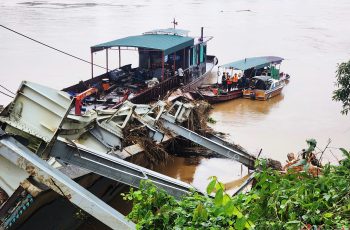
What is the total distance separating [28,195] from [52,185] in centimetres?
93

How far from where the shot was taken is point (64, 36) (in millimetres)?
39500

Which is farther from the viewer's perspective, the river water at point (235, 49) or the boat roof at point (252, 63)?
the boat roof at point (252, 63)

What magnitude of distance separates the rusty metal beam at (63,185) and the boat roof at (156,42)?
1264 cm

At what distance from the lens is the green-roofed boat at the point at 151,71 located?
1722 cm

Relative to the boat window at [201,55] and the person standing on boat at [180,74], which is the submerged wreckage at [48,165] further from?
the boat window at [201,55]

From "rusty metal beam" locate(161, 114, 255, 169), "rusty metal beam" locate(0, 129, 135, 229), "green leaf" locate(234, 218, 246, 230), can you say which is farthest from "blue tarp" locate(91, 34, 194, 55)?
"green leaf" locate(234, 218, 246, 230)

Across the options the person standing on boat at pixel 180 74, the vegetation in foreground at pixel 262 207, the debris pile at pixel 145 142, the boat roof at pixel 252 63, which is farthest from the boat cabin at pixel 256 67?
the vegetation in foreground at pixel 262 207

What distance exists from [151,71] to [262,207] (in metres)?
16.1

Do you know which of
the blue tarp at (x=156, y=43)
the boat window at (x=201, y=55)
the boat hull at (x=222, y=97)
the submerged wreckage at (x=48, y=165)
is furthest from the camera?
the boat window at (x=201, y=55)

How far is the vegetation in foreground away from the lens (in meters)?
3.26

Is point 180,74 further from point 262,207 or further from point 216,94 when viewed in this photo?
point 262,207

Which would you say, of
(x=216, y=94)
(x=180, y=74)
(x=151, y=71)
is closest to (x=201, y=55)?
(x=216, y=94)

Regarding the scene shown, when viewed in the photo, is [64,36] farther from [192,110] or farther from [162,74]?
[192,110]

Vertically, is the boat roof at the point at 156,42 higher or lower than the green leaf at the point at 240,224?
lower
